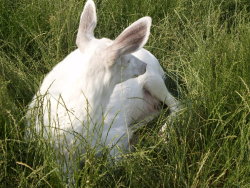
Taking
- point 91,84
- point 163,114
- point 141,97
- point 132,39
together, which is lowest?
point 141,97

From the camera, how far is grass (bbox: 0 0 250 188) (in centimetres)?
249

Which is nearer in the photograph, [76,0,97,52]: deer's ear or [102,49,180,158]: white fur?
[76,0,97,52]: deer's ear

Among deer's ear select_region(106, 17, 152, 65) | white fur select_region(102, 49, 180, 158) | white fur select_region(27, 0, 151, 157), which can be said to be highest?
deer's ear select_region(106, 17, 152, 65)

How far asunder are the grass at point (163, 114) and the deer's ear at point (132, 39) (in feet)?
1.55

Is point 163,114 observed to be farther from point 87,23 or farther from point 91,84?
point 87,23

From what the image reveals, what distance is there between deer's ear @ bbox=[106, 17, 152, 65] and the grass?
473mm

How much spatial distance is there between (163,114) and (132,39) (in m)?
0.48

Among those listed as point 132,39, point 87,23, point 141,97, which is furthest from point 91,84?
point 141,97

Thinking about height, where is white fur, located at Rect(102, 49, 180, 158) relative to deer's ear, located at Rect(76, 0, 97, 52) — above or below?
below

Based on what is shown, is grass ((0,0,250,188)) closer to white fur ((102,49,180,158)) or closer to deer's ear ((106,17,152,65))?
white fur ((102,49,180,158))

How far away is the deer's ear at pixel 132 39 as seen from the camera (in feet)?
8.46

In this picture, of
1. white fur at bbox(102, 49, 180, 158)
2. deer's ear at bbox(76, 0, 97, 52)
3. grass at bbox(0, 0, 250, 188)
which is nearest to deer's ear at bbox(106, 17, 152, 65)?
deer's ear at bbox(76, 0, 97, 52)

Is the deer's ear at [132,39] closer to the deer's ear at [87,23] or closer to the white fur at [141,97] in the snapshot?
the deer's ear at [87,23]

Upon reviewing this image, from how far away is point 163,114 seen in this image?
278cm
